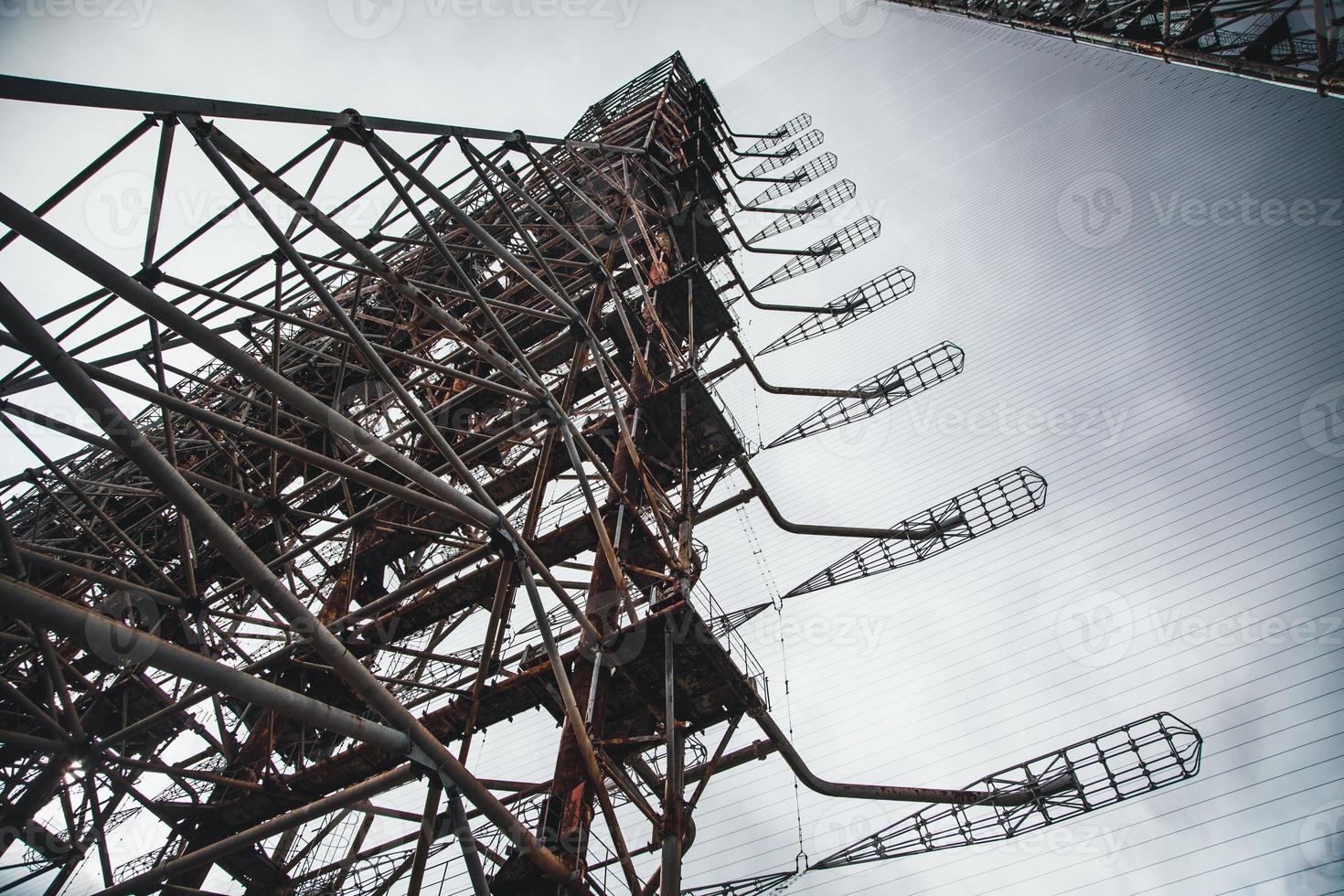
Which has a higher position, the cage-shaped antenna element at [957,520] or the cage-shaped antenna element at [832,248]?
the cage-shaped antenna element at [832,248]

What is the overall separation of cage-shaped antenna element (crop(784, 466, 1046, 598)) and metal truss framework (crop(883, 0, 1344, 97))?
6888 mm

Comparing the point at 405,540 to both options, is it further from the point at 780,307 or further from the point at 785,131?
the point at 785,131

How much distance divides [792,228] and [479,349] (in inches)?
750

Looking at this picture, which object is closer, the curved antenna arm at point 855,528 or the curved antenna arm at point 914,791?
the curved antenna arm at point 914,791

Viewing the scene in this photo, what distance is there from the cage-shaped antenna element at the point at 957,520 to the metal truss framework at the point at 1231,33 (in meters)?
6.89

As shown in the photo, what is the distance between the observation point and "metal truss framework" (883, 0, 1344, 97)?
400 inches

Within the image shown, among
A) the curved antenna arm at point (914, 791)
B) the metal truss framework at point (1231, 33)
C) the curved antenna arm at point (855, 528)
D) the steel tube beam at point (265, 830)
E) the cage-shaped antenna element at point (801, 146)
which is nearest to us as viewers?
the steel tube beam at point (265, 830)

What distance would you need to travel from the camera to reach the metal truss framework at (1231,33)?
10.2 meters

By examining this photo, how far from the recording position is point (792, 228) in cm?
2583

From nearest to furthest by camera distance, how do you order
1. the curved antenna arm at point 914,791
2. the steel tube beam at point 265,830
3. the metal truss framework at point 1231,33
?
1. the steel tube beam at point 265,830
2. the curved antenna arm at point 914,791
3. the metal truss framework at point 1231,33

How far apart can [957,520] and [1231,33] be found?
9.82 m

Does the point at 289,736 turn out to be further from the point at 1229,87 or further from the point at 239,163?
the point at 1229,87

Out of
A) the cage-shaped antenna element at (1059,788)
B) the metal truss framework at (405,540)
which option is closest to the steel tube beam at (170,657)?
the metal truss framework at (405,540)

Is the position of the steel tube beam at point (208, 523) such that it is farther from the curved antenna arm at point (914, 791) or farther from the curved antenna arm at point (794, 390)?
the curved antenna arm at point (794, 390)
